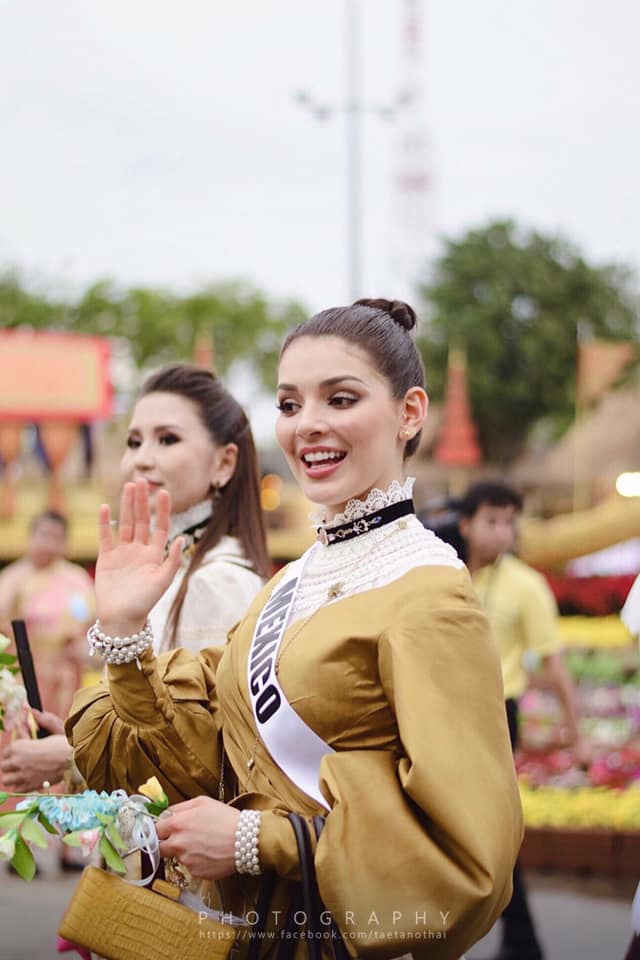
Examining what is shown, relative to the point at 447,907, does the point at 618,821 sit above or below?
below

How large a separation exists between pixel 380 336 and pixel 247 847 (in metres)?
0.95

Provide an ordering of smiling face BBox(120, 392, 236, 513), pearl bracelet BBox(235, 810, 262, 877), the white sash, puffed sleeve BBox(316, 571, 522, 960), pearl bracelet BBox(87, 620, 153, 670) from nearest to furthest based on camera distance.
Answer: puffed sleeve BBox(316, 571, 522, 960)
pearl bracelet BBox(235, 810, 262, 877)
the white sash
pearl bracelet BBox(87, 620, 153, 670)
smiling face BBox(120, 392, 236, 513)

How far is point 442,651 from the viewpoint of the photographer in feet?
6.55

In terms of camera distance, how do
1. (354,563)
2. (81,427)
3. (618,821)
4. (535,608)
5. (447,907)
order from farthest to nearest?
(81,427), (618,821), (535,608), (354,563), (447,907)

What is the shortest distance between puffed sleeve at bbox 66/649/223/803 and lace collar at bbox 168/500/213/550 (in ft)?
2.71

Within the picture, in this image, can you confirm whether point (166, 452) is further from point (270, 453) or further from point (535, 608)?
point (270, 453)

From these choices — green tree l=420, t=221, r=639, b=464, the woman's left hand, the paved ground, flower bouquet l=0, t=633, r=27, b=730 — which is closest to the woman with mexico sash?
the woman's left hand

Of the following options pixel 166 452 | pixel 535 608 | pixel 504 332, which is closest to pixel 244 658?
pixel 166 452

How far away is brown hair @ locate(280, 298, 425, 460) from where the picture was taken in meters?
2.30

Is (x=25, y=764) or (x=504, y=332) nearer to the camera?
(x=25, y=764)

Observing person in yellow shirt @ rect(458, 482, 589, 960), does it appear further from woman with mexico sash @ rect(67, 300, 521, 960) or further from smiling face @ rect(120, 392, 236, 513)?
woman with mexico sash @ rect(67, 300, 521, 960)

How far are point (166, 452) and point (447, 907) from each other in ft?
5.39

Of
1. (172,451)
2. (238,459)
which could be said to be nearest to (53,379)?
(238,459)

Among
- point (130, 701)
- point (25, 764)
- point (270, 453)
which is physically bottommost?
point (270, 453)
